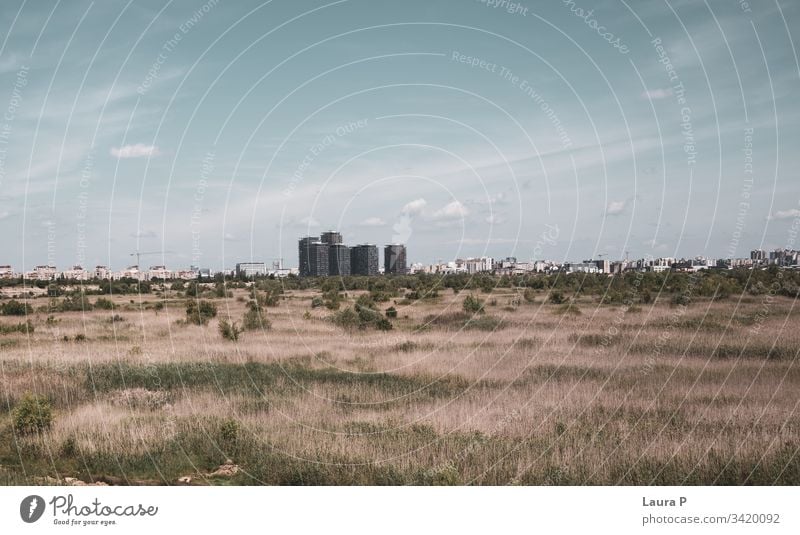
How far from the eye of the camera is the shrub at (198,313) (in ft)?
115

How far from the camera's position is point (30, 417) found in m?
13.1

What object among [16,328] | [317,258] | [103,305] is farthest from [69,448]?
[317,258]

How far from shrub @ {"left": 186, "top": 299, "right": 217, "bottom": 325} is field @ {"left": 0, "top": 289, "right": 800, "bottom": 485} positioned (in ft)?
21.0

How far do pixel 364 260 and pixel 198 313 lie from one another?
21.4 meters

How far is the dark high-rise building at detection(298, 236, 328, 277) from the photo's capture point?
52406 millimetres

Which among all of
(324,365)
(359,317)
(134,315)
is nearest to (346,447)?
(324,365)

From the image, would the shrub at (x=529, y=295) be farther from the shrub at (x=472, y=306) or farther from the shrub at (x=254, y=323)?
the shrub at (x=254, y=323)

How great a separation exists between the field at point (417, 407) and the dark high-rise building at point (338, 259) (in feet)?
82.3

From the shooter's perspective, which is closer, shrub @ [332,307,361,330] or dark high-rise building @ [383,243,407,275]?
shrub @ [332,307,361,330]

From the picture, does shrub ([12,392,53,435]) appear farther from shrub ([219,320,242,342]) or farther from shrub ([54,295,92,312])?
shrub ([54,295,92,312])

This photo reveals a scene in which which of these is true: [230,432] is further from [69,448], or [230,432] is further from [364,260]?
[364,260]

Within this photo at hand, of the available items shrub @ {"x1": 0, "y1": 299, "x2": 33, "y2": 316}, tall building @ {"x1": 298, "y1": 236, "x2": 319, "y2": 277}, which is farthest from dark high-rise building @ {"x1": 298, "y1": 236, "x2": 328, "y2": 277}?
shrub @ {"x1": 0, "y1": 299, "x2": 33, "y2": 316}

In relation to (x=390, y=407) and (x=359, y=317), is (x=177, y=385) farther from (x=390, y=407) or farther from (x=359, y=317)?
(x=359, y=317)

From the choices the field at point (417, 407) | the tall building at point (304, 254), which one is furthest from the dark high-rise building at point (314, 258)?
the field at point (417, 407)
